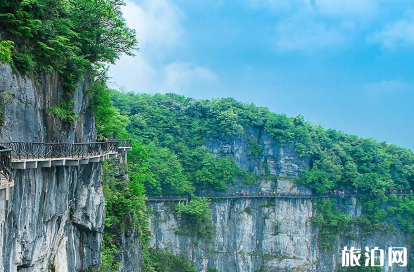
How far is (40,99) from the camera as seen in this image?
58.1 ft

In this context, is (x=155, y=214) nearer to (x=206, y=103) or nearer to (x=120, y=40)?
(x=206, y=103)

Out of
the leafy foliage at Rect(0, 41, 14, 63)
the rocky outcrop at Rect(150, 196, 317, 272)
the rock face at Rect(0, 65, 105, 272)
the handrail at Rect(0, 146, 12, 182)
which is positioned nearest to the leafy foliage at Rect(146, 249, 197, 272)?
the rocky outcrop at Rect(150, 196, 317, 272)

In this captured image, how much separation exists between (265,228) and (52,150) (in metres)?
45.6

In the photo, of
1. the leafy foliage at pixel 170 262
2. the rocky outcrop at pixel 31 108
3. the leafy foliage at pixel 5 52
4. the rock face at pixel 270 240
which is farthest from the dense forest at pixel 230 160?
the leafy foliage at pixel 5 52

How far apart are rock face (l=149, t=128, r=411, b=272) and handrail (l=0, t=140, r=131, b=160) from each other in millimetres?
32566

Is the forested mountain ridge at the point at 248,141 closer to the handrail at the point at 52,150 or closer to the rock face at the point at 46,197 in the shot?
the rock face at the point at 46,197

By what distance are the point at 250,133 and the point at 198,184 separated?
10.6 m

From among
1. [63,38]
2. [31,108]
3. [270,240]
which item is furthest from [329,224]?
[31,108]

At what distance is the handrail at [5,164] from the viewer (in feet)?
40.8

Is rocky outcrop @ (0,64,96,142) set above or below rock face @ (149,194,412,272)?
above

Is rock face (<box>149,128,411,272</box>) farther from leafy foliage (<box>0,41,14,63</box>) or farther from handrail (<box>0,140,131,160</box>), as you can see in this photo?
leafy foliage (<box>0,41,14,63</box>)

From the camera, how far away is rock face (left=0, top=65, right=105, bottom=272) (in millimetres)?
14672

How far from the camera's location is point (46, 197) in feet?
56.6

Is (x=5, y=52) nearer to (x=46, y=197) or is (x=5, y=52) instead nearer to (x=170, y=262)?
(x=46, y=197)
